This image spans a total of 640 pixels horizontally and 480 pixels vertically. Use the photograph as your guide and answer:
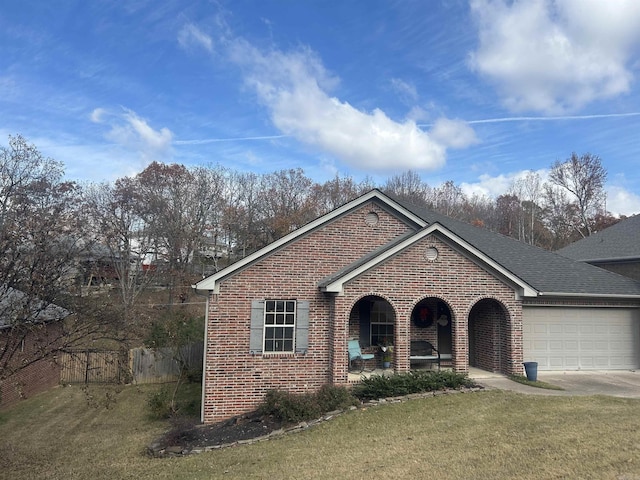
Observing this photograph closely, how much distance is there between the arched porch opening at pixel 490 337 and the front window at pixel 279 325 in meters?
6.06

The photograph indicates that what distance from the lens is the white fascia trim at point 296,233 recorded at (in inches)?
485

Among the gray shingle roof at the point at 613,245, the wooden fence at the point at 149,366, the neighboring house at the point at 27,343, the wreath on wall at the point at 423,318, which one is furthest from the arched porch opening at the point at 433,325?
the neighboring house at the point at 27,343

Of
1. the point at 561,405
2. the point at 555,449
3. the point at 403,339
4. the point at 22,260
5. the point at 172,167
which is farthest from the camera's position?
the point at 172,167

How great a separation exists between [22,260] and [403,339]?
9.35 metres

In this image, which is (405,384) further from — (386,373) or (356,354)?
(356,354)

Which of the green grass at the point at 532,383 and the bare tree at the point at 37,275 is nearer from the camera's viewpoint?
the bare tree at the point at 37,275

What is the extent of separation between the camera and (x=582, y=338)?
15.2 m

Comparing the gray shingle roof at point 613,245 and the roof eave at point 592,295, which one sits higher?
the gray shingle roof at point 613,245

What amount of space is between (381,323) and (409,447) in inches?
257

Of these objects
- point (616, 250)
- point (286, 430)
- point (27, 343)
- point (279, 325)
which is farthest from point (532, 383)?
point (27, 343)

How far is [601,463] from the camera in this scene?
6855 millimetres

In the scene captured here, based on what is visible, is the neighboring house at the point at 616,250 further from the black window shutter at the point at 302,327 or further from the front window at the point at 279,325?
the front window at the point at 279,325

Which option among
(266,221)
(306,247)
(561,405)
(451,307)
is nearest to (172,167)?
(266,221)

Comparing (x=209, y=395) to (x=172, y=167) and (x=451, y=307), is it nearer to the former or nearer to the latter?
(x=451, y=307)
